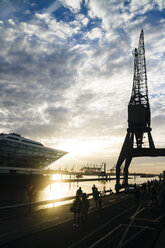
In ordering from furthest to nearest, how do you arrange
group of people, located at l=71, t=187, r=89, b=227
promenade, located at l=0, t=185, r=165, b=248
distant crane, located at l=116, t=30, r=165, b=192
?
distant crane, located at l=116, t=30, r=165, b=192 < group of people, located at l=71, t=187, r=89, b=227 < promenade, located at l=0, t=185, r=165, b=248

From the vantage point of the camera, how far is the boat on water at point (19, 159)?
174ft

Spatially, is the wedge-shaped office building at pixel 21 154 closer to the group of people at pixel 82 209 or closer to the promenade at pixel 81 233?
the promenade at pixel 81 233

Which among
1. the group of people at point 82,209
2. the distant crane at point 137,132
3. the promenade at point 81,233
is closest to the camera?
the promenade at point 81,233

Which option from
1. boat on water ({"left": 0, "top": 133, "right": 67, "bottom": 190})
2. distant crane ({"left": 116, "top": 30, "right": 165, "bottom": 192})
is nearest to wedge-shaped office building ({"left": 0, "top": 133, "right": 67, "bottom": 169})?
boat on water ({"left": 0, "top": 133, "right": 67, "bottom": 190})

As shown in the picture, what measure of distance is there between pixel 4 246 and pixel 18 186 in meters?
51.5

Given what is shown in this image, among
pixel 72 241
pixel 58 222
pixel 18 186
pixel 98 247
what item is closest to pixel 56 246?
pixel 72 241

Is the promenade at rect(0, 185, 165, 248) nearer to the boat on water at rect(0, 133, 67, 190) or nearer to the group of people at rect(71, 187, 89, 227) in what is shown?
the group of people at rect(71, 187, 89, 227)

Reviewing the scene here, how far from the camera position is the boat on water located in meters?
53.0

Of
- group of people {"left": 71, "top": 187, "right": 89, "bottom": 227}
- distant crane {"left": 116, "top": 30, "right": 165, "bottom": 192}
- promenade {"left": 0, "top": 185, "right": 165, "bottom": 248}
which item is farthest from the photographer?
distant crane {"left": 116, "top": 30, "right": 165, "bottom": 192}

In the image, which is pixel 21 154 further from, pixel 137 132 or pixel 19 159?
pixel 137 132

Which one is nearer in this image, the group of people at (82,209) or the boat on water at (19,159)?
the group of people at (82,209)

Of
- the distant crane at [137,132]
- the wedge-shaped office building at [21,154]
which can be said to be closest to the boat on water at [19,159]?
the wedge-shaped office building at [21,154]

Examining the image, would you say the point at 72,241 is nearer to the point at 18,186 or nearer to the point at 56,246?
the point at 56,246

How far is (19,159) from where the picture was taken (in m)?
60.1
